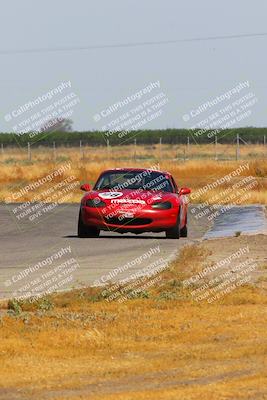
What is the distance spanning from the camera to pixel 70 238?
86.0ft

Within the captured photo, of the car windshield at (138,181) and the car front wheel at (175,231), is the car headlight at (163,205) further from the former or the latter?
the car windshield at (138,181)

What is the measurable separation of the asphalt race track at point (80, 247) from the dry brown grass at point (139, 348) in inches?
91.6

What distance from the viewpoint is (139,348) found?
11.4 meters

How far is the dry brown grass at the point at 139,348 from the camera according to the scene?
366 inches

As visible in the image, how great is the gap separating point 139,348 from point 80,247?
40.2ft

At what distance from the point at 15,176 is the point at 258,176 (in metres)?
11.8

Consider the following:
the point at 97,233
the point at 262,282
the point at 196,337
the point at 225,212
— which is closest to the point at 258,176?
the point at 225,212

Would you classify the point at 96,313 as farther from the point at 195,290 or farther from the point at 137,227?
the point at 137,227

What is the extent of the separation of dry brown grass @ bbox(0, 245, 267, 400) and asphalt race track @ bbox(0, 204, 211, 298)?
7.64ft

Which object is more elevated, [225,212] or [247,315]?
[247,315]

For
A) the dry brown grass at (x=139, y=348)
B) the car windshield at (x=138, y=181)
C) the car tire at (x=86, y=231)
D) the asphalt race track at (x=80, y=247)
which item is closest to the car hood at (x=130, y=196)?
the car windshield at (x=138, y=181)

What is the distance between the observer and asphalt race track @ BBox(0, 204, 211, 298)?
734 inches

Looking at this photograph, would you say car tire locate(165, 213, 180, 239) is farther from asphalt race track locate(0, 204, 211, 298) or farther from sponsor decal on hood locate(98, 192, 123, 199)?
sponsor decal on hood locate(98, 192, 123, 199)

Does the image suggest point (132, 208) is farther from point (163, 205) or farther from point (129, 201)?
point (163, 205)
